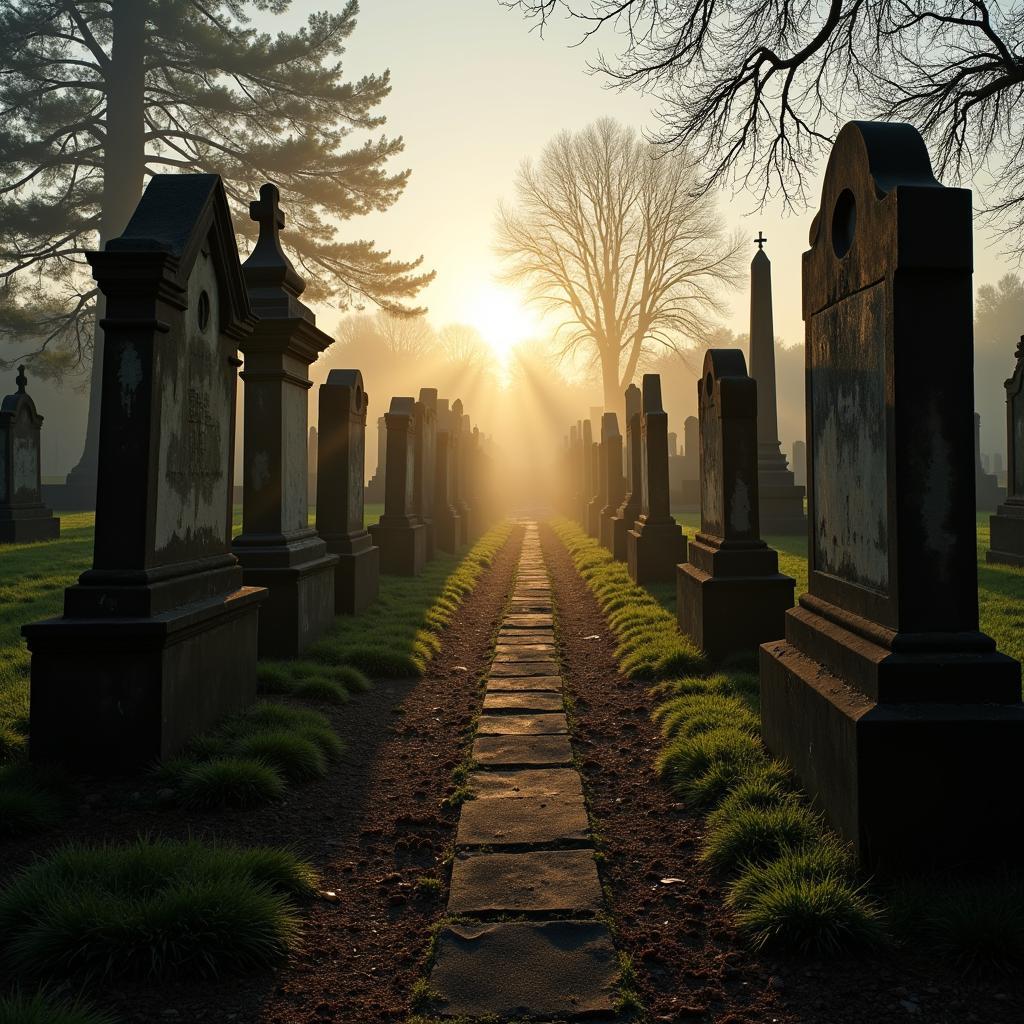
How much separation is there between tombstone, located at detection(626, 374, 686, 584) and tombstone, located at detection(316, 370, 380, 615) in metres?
3.30

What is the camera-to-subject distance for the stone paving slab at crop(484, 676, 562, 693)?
5812 millimetres

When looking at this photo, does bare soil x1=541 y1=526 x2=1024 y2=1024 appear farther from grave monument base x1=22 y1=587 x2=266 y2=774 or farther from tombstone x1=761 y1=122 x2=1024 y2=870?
grave monument base x1=22 y1=587 x2=266 y2=774

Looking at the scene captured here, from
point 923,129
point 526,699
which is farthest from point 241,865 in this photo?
point 923,129

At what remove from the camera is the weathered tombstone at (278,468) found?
20.5ft

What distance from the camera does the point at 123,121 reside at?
2370cm

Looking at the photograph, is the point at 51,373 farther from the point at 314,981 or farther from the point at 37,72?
the point at 314,981

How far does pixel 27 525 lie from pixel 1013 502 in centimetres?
1525

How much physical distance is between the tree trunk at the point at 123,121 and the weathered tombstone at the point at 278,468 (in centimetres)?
1859

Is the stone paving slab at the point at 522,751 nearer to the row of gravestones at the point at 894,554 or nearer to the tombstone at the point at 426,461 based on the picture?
the row of gravestones at the point at 894,554

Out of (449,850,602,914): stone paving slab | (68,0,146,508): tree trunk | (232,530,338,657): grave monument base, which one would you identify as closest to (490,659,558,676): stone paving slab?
(232,530,338,657): grave monument base

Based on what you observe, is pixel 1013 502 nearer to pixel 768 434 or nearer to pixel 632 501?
pixel 632 501

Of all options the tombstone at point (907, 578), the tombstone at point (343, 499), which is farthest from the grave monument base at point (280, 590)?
the tombstone at point (907, 578)

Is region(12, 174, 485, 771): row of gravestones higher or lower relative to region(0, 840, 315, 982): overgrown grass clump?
higher

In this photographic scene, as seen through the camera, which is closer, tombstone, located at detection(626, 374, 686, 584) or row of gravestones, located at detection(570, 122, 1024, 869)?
row of gravestones, located at detection(570, 122, 1024, 869)
